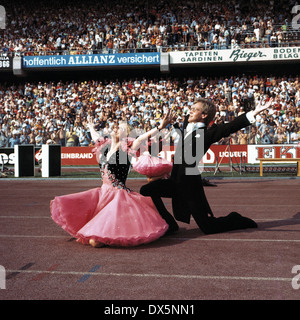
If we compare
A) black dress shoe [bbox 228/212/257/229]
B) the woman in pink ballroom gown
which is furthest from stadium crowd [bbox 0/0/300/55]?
the woman in pink ballroom gown

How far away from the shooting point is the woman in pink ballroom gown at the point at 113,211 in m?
5.32

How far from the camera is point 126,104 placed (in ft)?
92.6

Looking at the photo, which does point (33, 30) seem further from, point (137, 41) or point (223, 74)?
point (223, 74)

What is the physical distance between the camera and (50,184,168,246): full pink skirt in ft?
17.4

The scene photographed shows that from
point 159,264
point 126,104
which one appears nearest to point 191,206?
point 159,264

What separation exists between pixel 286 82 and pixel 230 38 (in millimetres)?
5287

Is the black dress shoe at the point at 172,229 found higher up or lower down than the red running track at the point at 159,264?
higher up

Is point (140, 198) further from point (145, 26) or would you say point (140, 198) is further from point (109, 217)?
point (145, 26)

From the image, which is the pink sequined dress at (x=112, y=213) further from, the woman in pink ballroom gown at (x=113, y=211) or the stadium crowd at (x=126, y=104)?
the stadium crowd at (x=126, y=104)

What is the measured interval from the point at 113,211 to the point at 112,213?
37mm

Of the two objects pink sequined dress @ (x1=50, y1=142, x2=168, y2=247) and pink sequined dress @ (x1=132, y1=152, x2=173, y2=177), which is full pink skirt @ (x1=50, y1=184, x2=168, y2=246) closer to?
pink sequined dress @ (x1=50, y1=142, x2=168, y2=247)

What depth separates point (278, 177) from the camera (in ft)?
52.1

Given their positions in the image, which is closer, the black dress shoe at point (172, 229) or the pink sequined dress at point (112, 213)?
the pink sequined dress at point (112, 213)

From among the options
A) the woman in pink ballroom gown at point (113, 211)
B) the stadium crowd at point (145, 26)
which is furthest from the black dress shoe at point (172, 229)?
the stadium crowd at point (145, 26)
